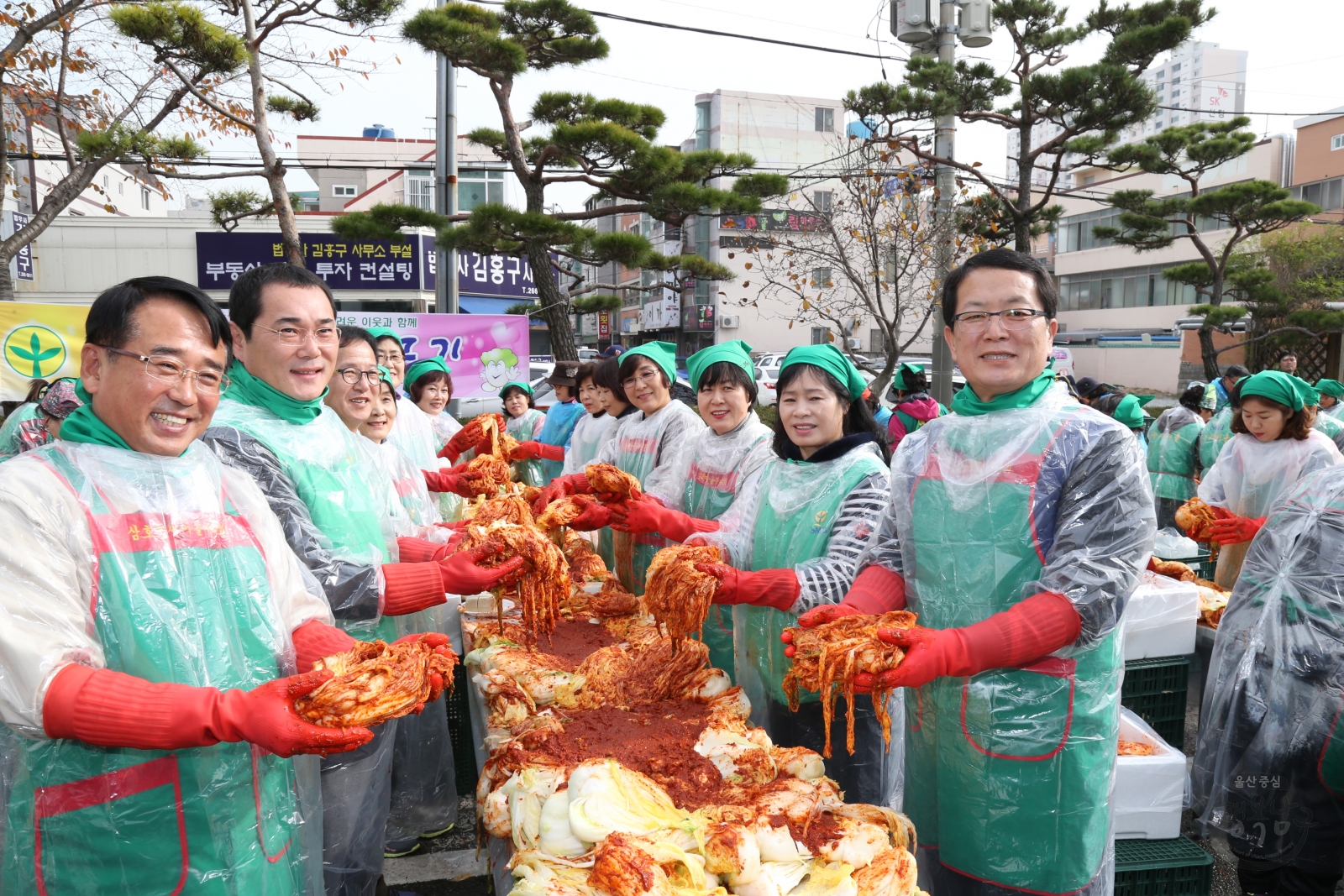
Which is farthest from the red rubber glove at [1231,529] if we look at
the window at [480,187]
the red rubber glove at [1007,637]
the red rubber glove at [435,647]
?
the window at [480,187]

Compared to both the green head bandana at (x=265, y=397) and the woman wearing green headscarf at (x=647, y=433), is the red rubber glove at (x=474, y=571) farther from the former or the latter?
the woman wearing green headscarf at (x=647, y=433)

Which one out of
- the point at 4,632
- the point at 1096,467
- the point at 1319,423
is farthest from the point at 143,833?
the point at 1319,423

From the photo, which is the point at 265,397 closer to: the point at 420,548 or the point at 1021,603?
the point at 420,548

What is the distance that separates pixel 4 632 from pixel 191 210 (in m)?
47.1

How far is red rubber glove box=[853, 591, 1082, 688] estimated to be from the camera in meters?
1.95

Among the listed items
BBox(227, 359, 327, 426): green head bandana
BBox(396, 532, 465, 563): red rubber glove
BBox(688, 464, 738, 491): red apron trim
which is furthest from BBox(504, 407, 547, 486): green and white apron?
BBox(227, 359, 327, 426): green head bandana

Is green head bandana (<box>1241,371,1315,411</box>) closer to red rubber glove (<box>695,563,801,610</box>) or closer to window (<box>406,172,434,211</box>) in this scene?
red rubber glove (<box>695,563,801,610</box>)

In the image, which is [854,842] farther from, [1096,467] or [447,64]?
[447,64]

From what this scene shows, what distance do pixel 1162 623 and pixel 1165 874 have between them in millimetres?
1490

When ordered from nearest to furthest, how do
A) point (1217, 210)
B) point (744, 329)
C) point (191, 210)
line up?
point (1217, 210) < point (744, 329) < point (191, 210)

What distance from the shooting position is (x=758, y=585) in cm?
259

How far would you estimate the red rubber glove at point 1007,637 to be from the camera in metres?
1.95

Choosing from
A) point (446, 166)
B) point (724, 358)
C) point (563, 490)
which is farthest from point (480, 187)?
point (724, 358)

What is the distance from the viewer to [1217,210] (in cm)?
1655
